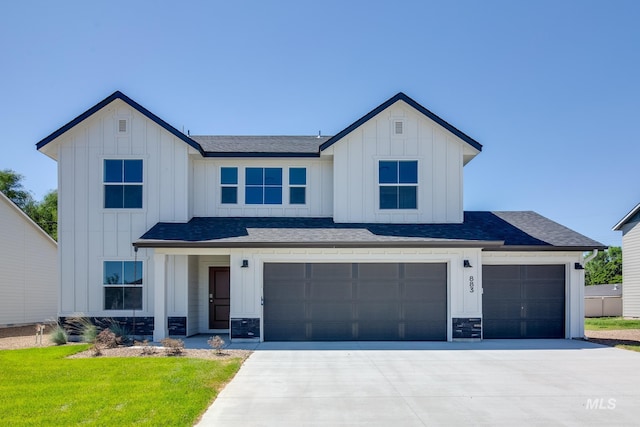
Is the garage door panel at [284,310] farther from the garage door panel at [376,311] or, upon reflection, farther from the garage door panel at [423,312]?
the garage door panel at [423,312]

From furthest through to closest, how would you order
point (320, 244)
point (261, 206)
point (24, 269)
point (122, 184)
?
point (24, 269), point (261, 206), point (122, 184), point (320, 244)

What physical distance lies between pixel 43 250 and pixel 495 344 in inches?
730

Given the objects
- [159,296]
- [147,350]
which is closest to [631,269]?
[159,296]

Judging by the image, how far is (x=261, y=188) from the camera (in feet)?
53.5

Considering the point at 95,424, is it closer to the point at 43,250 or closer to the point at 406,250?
the point at 406,250

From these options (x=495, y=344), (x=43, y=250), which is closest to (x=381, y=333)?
(x=495, y=344)

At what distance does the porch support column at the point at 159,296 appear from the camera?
46.3 ft

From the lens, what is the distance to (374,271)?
14.5 m

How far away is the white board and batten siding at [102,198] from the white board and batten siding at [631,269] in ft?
68.6

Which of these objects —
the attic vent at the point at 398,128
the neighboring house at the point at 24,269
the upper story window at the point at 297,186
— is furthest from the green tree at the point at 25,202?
the attic vent at the point at 398,128

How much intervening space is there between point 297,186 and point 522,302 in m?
7.34

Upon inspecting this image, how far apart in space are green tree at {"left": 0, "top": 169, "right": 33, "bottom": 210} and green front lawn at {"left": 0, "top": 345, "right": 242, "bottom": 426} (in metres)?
31.6

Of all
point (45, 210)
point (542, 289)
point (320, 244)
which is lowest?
point (542, 289)

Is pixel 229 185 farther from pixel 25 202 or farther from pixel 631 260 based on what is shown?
pixel 25 202
